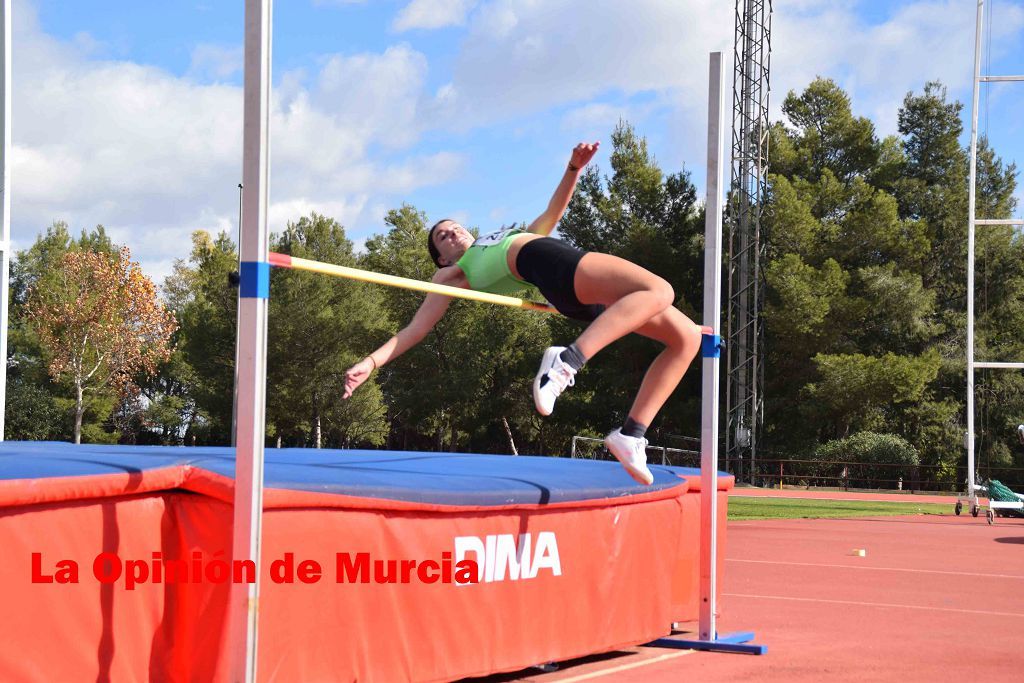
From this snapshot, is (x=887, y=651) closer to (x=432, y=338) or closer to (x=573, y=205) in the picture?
(x=573, y=205)

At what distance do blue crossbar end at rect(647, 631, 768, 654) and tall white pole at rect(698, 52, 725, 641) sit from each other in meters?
0.05

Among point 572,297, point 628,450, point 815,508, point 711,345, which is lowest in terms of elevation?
point 815,508

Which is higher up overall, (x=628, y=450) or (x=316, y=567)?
(x=628, y=450)

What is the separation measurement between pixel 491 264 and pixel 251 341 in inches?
59.3

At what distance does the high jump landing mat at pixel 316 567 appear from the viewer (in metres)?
2.96

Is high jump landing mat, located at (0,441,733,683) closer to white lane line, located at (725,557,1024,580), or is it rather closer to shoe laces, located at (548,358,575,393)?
shoe laces, located at (548,358,575,393)

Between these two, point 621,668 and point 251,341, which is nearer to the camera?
point 251,341

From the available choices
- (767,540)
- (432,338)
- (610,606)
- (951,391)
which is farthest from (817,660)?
(432,338)

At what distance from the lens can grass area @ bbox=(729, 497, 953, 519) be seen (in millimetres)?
Answer: 15734

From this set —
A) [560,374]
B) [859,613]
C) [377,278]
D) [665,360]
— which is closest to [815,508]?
[859,613]

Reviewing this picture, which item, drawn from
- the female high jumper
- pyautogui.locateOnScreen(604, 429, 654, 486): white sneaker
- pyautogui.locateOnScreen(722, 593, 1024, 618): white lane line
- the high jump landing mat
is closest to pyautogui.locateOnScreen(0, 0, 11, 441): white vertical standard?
the high jump landing mat

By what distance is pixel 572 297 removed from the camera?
427 centimetres

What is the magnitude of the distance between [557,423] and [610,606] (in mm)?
30976

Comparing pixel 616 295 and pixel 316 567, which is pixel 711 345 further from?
pixel 316 567
